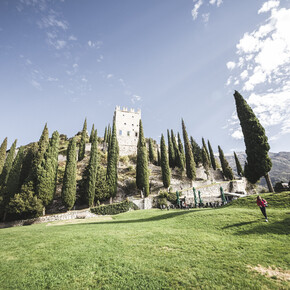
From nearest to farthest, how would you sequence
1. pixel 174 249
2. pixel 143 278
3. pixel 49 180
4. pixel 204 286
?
pixel 204 286
pixel 143 278
pixel 174 249
pixel 49 180

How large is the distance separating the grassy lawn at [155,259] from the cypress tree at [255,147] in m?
8.69

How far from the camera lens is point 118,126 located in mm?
59438

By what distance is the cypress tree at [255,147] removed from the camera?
53.6 feet

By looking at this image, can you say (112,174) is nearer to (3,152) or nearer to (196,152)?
(3,152)

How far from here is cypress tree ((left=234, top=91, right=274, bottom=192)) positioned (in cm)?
1634

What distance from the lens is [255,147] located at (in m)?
16.9

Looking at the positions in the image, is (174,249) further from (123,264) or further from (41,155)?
(41,155)

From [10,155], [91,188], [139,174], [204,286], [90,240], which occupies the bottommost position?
[204,286]

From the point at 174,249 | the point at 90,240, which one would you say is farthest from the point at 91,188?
the point at 174,249

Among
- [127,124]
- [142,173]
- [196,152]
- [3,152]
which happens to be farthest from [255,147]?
[127,124]

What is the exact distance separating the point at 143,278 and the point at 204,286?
5.85ft

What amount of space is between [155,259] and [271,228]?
283 inches

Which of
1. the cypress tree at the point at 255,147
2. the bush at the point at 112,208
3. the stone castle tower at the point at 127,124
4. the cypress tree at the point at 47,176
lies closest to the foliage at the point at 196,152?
the stone castle tower at the point at 127,124

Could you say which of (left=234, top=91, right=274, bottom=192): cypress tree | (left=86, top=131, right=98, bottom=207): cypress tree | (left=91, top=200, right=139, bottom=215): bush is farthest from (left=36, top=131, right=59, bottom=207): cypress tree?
(left=234, top=91, right=274, bottom=192): cypress tree
